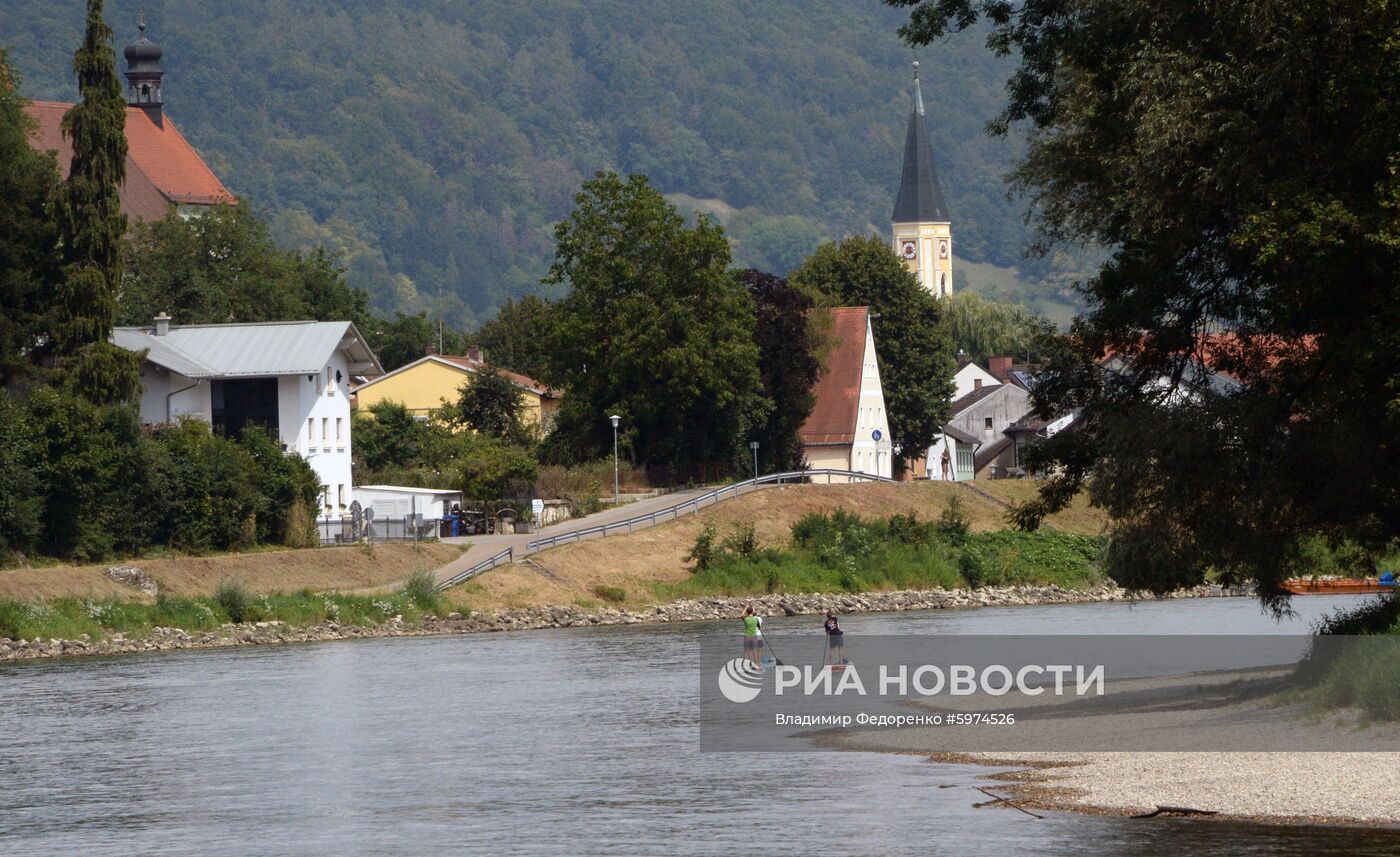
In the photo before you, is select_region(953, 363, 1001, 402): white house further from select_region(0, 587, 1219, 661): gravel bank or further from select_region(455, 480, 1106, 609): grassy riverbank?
select_region(0, 587, 1219, 661): gravel bank

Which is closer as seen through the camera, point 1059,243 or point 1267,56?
point 1267,56

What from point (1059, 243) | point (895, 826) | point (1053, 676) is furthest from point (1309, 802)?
point (1053, 676)

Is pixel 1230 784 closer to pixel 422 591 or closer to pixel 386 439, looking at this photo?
pixel 422 591

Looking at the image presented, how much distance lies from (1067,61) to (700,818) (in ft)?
45.3

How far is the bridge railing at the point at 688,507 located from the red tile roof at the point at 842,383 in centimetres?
797

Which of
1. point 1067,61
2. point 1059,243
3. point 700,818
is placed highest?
point 1067,61

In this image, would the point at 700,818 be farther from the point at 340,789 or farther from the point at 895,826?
the point at 340,789


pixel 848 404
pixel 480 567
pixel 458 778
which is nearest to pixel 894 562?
pixel 480 567

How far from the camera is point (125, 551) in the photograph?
60500 mm

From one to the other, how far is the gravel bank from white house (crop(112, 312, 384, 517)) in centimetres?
1338

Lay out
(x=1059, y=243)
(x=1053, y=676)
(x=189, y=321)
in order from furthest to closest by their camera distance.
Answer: (x=189, y=321) < (x=1053, y=676) < (x=1059, y=243)

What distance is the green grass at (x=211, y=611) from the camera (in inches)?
2110

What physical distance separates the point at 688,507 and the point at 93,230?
2650 centimetres

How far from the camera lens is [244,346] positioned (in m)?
76.3
